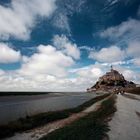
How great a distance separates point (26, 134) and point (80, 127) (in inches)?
166

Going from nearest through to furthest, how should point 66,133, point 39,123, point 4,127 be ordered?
1. point 66,133
2. point 4,127
3. point 39,123

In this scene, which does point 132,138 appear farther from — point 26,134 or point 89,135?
point 26,134

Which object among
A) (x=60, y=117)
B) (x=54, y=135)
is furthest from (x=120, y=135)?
(x=60, y=117)

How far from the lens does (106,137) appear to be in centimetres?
1395

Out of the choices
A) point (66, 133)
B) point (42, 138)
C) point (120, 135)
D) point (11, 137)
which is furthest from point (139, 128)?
point (11, 137)

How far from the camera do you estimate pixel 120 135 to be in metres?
14.6

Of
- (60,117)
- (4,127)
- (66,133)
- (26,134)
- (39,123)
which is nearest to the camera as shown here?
(66,133)

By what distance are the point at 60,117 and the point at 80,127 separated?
798 cm

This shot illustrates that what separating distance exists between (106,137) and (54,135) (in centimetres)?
351

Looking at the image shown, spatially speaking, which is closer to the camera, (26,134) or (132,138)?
(132,138)

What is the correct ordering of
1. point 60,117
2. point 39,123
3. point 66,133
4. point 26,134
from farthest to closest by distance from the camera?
point 60,117 < point 39,123 < point 26,134 < point 66,133

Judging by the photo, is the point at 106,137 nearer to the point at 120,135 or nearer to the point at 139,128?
the point at 120,135

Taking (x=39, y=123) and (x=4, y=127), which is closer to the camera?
(x=4, y=127)

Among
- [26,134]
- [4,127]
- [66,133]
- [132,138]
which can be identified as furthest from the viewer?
[4,127]
